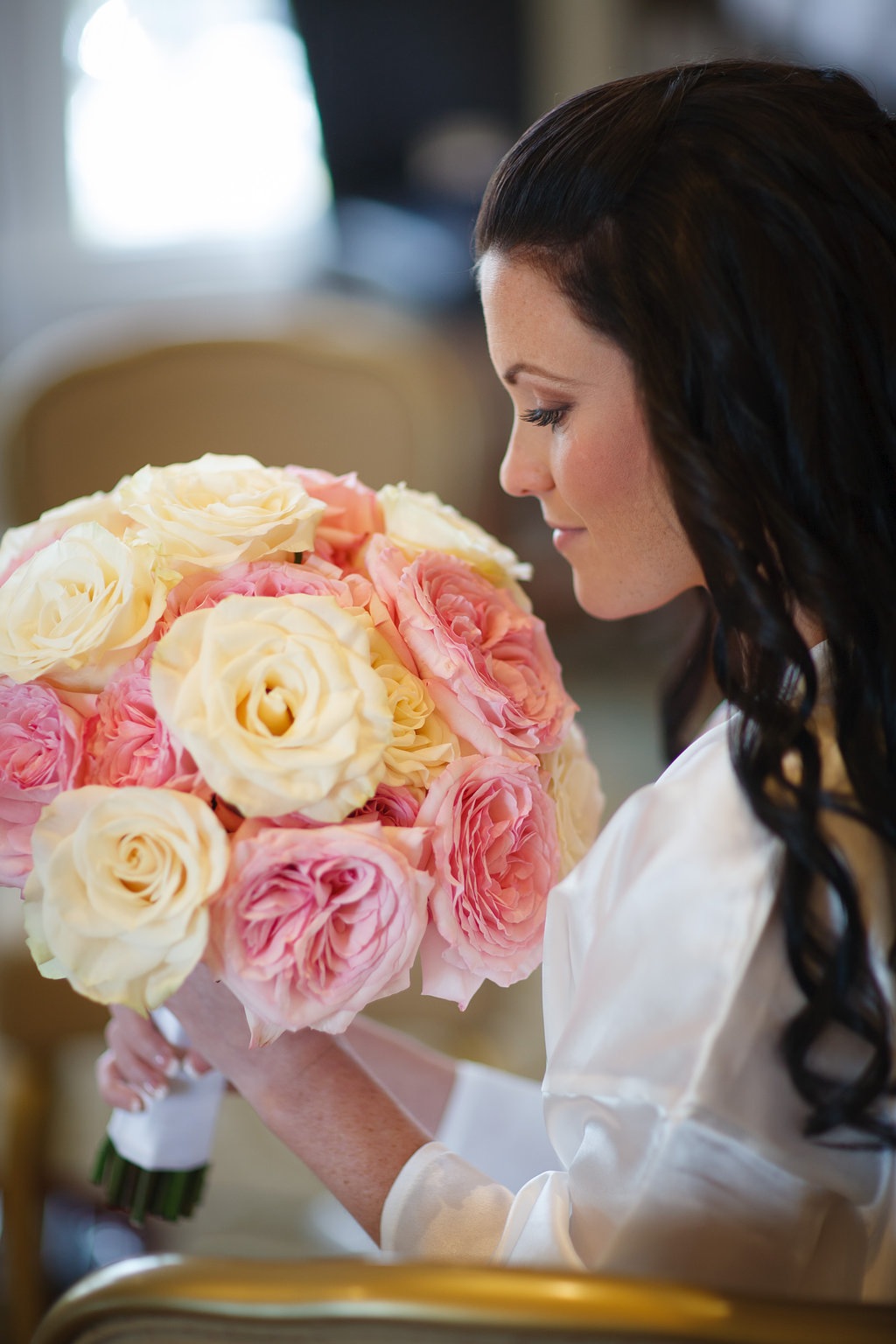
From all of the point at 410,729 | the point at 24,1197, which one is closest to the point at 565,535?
the point at 410,729

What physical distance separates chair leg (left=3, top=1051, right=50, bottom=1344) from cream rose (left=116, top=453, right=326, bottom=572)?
93cm

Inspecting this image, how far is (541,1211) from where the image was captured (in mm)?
713

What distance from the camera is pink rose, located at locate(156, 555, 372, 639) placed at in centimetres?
77

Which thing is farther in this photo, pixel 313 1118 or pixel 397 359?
pixel 397 359

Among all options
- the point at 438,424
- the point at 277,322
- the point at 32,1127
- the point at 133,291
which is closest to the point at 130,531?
the point at 32,1127

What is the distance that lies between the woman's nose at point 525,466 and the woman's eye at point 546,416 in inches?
0.4

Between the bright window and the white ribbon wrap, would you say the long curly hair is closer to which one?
the white ribbon wrap

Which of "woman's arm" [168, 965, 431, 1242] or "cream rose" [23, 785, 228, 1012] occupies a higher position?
"cream rose" [23, 785, 228, 1012]

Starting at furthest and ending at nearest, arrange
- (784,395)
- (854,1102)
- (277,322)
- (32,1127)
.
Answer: (277,322)
(32,1127)
(784,395)
(854,1102)

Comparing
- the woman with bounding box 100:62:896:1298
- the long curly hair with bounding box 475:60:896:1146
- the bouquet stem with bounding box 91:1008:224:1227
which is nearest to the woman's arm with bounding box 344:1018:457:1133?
the bouquet stem with bounding box 91:1008:224:1227

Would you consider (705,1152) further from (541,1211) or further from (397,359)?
(397,359)

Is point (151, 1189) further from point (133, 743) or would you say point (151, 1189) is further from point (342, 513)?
point (342, 513)

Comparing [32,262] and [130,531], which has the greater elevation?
[32,262]

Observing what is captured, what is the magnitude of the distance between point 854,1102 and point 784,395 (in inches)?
15.9
